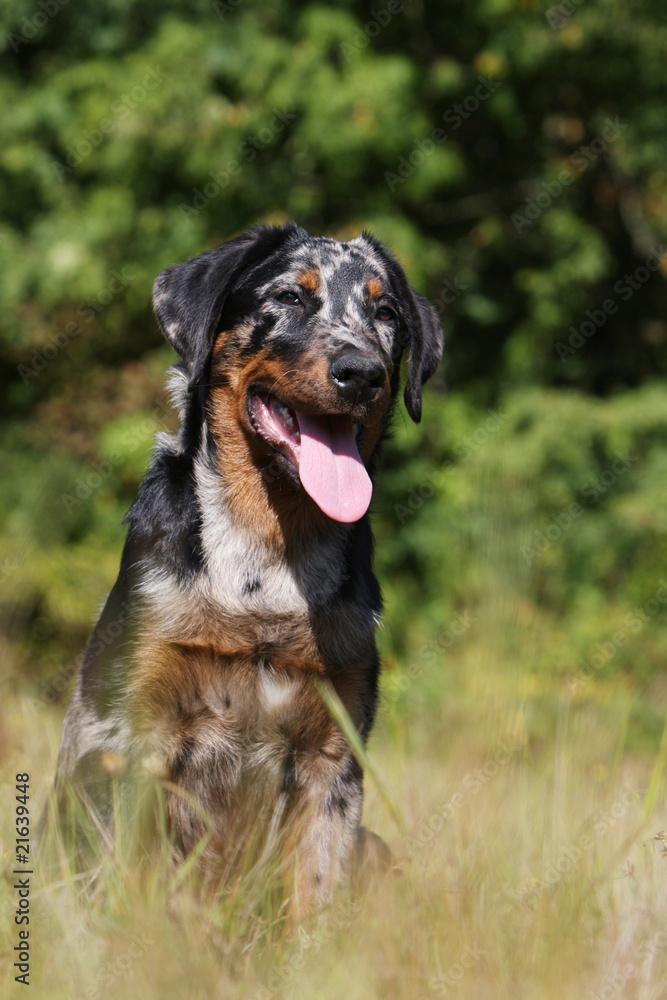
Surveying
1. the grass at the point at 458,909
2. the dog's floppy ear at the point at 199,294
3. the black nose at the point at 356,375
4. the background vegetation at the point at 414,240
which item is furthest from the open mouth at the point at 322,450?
the background vegetation at the point at 414,240

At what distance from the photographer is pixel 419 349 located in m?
4.19

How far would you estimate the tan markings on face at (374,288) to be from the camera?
398 cm

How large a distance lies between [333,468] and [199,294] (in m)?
0.86

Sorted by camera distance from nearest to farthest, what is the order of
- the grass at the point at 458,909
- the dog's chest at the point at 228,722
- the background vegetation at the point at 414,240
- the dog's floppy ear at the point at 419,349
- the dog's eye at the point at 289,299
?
the grass at the point at 458,909 → the dog's chest at the point at 228,722 → the dog's eye at the point at 289,299 → the dog's floppy ear at the point at 419,349 → the background vegetation at the point at 414,240

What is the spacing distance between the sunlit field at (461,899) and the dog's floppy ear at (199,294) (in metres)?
1.27

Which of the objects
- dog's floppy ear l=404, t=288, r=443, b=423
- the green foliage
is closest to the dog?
dog's floppy ear l=404, t=288, r=443, b=423

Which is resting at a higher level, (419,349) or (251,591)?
(419,349)

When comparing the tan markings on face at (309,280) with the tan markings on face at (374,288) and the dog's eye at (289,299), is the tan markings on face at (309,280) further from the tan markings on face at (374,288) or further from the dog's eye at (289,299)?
the tan markings on face at (374,288)

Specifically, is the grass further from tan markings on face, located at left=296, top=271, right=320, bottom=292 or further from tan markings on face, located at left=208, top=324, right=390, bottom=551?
tan markings on face, located at left=296, top=271, right=320, bottom=292

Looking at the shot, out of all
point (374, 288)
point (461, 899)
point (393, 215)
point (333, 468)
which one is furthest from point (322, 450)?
point (393, 215)

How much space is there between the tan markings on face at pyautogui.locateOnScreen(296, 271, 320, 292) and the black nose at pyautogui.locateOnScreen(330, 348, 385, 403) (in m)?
0.56

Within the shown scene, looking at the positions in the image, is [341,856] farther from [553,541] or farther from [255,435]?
[553,541]

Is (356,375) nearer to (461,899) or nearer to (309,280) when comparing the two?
(309,280)

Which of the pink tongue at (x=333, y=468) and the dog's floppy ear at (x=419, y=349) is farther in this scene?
the dog's floppy ear at (x=419, y=349)
